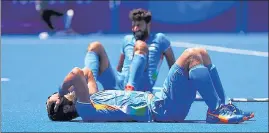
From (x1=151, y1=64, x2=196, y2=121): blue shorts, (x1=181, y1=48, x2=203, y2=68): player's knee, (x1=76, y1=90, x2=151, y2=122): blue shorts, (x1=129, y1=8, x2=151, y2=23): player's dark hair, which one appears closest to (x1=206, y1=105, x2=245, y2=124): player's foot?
(x1=151, y1=64, x2=196, y2=121): blue shorts

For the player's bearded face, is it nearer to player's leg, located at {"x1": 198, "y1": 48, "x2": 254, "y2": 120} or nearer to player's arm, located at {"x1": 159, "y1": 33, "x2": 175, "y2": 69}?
player's arm, located at {"x1": 159, "y1": 33, "x2": 175, "y2": 69}

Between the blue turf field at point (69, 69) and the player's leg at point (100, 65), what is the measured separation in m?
0.69

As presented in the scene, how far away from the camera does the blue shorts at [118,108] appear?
8.09 meters

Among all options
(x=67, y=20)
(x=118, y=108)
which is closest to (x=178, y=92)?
(x=118, y=108)

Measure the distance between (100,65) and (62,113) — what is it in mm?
1494

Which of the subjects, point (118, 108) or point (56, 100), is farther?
point (118, 108)

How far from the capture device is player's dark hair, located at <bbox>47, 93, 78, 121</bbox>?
8.00 meters

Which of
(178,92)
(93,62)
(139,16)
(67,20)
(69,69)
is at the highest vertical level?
(139,16)

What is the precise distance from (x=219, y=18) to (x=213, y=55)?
6.46m

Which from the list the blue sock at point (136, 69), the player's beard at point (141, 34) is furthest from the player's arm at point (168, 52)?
the blue sock at point (136, 69)

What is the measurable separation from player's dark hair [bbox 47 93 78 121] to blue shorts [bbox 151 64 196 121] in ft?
2.33

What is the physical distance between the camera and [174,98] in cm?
793

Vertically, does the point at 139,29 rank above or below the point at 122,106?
above

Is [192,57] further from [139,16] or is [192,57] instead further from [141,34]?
[141,34]
